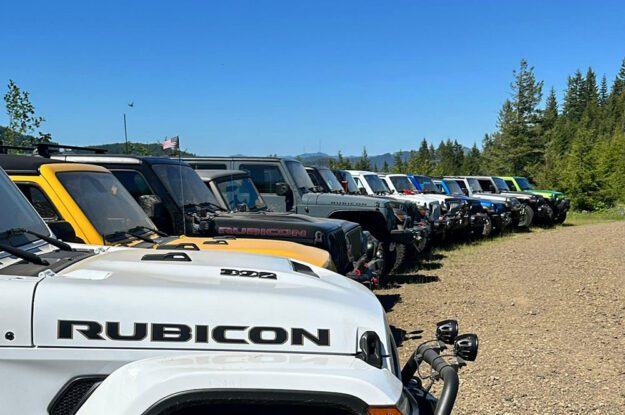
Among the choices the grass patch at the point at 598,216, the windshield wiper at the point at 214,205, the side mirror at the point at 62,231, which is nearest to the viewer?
the side mirror at the point at 62,231

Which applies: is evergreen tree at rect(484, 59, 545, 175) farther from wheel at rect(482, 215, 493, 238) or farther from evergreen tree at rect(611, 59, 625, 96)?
evergreen tree at rect(611, 59, 625, 96)

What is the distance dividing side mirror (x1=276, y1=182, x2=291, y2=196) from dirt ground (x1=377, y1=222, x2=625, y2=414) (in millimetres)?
2244

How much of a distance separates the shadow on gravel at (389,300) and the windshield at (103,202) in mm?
4117

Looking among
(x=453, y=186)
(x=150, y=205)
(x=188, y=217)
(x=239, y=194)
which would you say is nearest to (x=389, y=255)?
(x=239, y=194)

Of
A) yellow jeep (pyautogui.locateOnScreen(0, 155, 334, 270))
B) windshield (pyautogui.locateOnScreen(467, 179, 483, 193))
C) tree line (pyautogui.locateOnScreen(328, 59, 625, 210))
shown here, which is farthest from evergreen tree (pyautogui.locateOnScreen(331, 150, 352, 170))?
yellow jeep (pyautogui.locateOnScreen(0, 155, 334, 270))

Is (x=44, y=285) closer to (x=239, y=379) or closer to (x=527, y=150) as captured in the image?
(x=239, y=379)

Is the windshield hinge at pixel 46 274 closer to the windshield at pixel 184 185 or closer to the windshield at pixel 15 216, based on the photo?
the windshield at pixel 15 216

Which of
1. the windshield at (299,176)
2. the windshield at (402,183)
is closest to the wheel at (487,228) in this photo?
the windshield at (402,183)

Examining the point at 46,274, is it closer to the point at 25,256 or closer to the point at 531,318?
the point at 25,256

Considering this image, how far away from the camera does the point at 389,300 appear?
8172 mm

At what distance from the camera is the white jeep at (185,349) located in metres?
1.69

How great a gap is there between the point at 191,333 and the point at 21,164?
10.1 feet

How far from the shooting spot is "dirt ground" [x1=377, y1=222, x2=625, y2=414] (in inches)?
180

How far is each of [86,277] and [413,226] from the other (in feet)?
29.8
